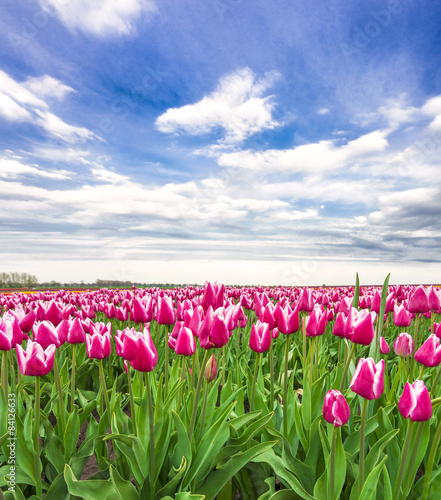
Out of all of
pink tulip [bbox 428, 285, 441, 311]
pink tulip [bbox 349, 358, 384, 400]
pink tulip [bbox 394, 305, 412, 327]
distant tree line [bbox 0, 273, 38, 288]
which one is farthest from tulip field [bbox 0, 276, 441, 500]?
distant tree line [bbox 0, 273, 38, 288]

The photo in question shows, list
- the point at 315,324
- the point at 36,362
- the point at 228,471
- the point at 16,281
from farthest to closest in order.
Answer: the point at 16,281 < the point at 315,324 < the point at 228,471 < the point at 36,362

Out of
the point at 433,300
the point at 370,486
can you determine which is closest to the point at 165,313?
the point at 370,486

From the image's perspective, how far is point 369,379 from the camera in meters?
1.95

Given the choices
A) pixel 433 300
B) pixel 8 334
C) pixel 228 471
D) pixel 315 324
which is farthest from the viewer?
pixel 433 300

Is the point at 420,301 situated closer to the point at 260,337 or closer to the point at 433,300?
the point at 433,300

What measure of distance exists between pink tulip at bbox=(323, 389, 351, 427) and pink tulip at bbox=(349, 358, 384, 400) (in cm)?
9

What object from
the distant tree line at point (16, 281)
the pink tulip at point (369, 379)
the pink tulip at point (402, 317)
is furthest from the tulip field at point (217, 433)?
the distant tree line at point (16, 281)

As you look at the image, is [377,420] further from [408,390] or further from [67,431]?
[67,431]

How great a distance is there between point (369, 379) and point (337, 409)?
239 millimetres

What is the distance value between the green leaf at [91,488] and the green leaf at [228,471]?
0.62m

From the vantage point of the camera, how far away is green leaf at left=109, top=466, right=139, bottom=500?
7.67 ft

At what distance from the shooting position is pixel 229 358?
19.4ft

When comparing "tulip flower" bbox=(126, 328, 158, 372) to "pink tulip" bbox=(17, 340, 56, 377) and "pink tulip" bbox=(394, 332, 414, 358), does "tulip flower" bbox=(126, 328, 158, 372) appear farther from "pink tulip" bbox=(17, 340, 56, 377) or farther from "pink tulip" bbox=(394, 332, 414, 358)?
"pink tulip" bbox=(394, 332, 414, 358)

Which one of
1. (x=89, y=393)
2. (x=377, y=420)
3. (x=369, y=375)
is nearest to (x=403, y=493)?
(x=377, y=420)
